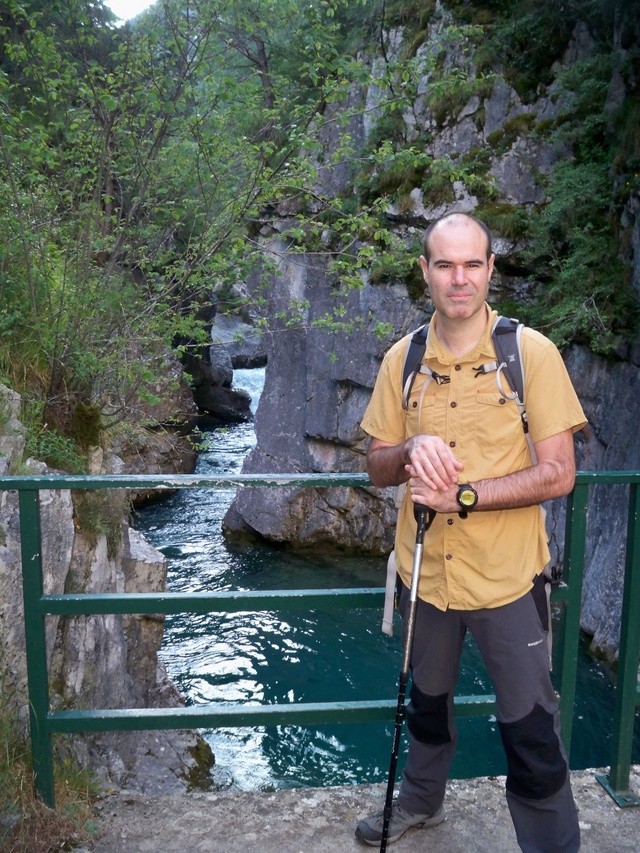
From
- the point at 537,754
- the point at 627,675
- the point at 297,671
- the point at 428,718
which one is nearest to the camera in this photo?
the point at 537,754

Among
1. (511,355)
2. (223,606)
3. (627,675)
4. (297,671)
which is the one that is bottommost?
(297,671)

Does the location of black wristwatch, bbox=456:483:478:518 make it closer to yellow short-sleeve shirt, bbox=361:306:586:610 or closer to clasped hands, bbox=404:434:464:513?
clasped hands, bbox=404:434:464:513

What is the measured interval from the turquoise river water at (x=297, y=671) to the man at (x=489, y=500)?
561cm

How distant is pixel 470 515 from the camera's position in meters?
2.34

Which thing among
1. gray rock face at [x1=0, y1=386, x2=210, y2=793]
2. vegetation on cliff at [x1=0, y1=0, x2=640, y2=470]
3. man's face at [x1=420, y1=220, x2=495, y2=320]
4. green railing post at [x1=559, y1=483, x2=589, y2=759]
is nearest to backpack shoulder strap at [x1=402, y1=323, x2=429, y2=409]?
man's face at [x1=420, y1=220, x2=495, y2=320]

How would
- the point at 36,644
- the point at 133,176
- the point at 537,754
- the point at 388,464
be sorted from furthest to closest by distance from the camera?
the point at 133,176 → the point at 36,644 → the point at 388,464 → the point at 537,754

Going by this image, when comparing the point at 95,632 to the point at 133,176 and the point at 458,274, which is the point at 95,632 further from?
the point at 458,274

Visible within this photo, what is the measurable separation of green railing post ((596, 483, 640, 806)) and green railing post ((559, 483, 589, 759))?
202mm

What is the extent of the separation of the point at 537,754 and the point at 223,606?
115 cm

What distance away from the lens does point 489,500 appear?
7.22 ft

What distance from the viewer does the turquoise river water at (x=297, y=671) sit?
9000mm

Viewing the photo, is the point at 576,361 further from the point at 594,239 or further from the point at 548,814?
the point at 548,814

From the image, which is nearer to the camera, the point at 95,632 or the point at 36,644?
the point at 36,644

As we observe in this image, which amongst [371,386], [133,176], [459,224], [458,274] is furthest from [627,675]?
[371,386]
